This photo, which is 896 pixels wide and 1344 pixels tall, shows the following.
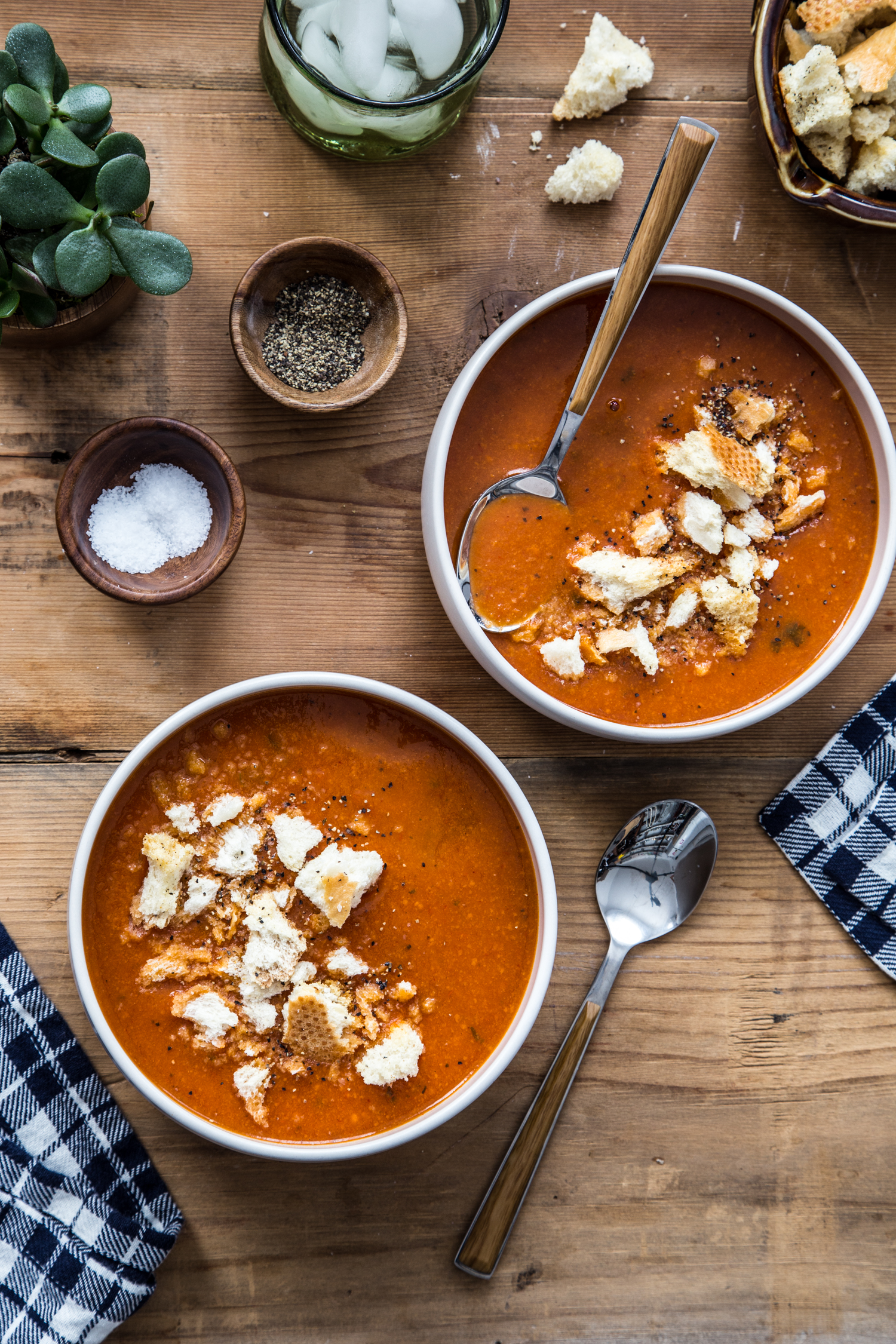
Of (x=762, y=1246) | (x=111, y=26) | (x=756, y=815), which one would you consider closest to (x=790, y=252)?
(x=756, y=815)

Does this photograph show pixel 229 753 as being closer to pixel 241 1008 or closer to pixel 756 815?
pixel 241 1008

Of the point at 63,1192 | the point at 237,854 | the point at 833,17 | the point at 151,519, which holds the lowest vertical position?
the point at 63,1192

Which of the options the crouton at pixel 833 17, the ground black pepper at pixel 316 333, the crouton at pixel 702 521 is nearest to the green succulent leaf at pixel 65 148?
the ground black pepper at pixel 316 333

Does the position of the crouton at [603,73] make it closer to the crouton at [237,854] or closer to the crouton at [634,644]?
the crouton at [634,644]

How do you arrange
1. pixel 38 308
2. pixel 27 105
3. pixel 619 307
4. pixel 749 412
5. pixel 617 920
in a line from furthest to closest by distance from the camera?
pixel 617 920 → pixel 749 412 → pixel 619 307 → pixel 38 308 → pixel 27 105

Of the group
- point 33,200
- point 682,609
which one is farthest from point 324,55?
point 682,609

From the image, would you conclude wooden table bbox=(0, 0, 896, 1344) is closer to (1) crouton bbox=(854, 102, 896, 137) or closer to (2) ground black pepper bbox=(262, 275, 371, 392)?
(2) ground black pepper bbox=(262, 275, 371, 392)

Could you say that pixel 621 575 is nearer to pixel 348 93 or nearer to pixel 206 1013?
pixel 348 93
